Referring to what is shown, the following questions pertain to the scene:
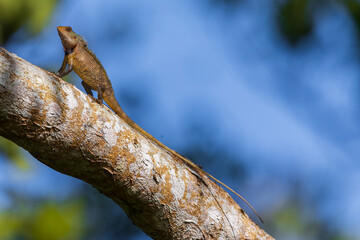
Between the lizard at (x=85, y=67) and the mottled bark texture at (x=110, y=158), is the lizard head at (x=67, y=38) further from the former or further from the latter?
the mottled bark texture at (x=110, y=158)

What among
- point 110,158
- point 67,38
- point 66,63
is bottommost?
point 110,158

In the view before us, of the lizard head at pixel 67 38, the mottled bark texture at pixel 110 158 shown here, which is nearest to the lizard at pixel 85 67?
the lizard head at pixel 67 38

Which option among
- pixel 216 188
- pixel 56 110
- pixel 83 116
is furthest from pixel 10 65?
pixel 216 188

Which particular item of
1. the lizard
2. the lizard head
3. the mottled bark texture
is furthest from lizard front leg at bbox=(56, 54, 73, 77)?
the mottled bark texture

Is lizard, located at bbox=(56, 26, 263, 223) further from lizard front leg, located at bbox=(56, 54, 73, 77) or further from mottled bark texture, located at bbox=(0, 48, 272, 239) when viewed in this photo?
mottled bark texture, located at bbox=(0, 48, 272, 239)

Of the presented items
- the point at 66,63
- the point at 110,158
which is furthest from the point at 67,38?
the point at 110,158

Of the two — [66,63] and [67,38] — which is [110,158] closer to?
[66,63]

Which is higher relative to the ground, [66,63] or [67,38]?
[67,38]
